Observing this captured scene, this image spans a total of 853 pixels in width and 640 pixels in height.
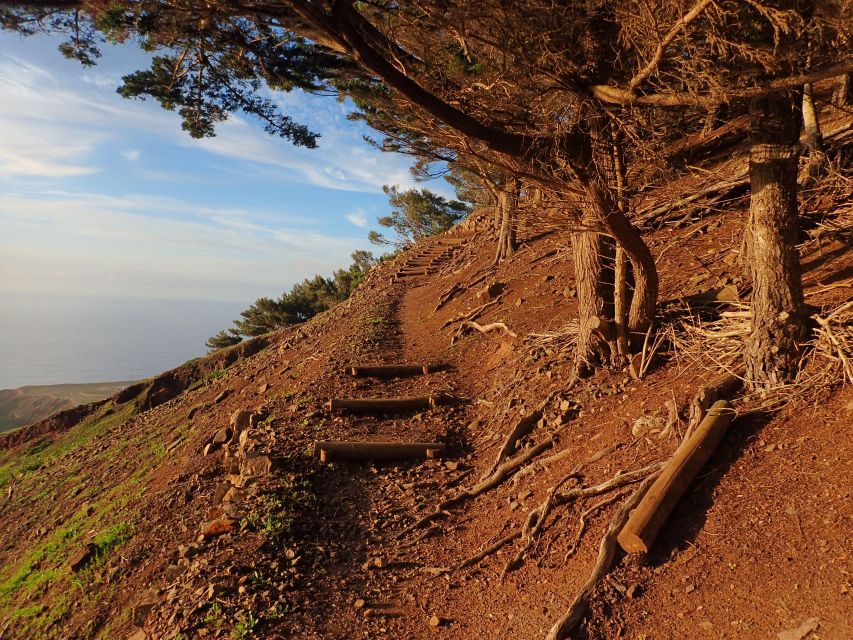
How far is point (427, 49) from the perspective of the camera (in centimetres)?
658

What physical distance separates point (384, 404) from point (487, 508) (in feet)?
9.05

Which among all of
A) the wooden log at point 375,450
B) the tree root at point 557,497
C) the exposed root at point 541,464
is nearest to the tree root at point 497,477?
the exposed root at point 541,464

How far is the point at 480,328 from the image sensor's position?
1003 centimetres

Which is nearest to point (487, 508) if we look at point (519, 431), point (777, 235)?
point (519, 431)

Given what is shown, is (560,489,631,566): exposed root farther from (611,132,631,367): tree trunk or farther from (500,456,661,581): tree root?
(611,132,631,367): tree trunk

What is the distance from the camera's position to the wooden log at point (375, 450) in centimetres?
639

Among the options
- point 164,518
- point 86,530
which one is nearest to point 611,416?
point 164,518

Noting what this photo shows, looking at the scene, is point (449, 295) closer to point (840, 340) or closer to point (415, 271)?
point (415, 271)

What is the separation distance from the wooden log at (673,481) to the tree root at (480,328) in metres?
4.49

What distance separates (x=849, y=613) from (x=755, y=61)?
3.90m

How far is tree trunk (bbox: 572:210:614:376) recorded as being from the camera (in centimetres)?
623

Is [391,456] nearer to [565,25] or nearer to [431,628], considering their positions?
[431,628]

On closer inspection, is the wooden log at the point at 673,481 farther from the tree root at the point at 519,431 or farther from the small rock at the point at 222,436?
the small rock at the point at 222,436

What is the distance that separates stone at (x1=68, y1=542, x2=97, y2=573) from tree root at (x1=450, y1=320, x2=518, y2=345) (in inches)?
254
